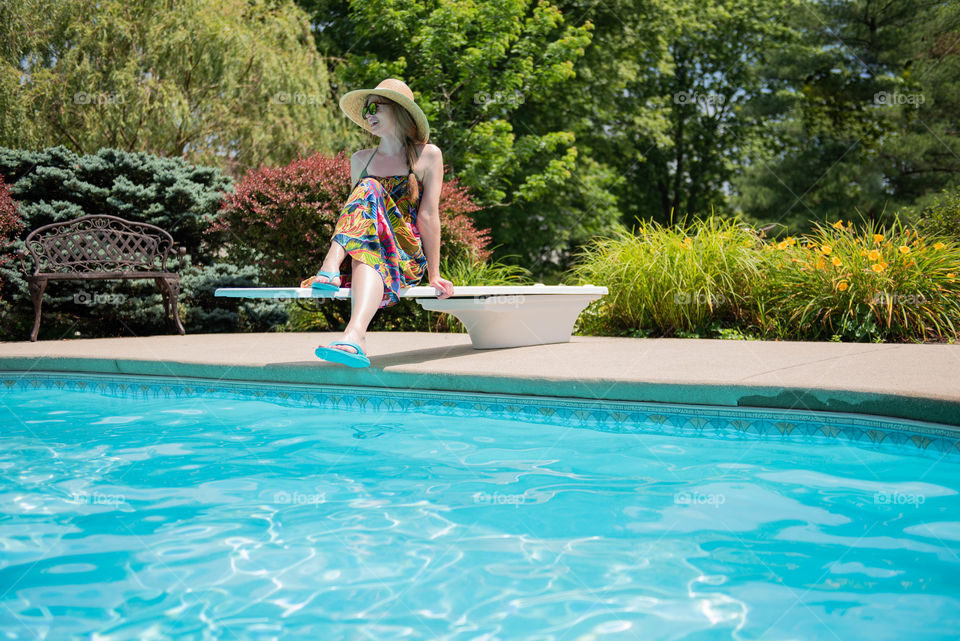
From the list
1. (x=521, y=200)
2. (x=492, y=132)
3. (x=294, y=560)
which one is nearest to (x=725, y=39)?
(x=521, y=200)

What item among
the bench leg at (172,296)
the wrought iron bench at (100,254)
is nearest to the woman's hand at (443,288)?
the wrought iron bench at (100,254)

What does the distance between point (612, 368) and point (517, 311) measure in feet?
4.11

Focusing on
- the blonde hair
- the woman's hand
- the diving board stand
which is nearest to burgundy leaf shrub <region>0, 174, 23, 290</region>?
the diving board stand

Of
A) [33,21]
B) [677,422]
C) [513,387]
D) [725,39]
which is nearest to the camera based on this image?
[677,422]

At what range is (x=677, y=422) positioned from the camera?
3.42m

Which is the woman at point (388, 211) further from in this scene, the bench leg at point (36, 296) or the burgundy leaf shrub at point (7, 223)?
the burgundy leaf shrub at point (7, 223)

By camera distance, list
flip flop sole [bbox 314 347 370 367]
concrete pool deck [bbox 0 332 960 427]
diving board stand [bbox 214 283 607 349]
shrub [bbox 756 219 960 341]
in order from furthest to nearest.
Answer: shrub [bbox 756 219 960 341], diving board stand [bbox 214 283 607 349], flip flop sole [bbox 314 347 370 367], concrete pool deck [bbox 0 332 960 427]

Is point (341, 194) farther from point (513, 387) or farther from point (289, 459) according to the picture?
point (289, 459)

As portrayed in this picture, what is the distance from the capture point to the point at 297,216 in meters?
7.08

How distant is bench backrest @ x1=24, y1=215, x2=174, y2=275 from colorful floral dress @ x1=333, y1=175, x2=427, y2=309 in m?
3.59

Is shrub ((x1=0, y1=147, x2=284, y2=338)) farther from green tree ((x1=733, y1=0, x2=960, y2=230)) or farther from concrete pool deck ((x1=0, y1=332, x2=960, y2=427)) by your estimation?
green tree ((x1=733, y1=0, x2=960, y2=230))

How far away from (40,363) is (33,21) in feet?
22.2

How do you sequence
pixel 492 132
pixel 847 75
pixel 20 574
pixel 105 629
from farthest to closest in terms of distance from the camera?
pixel 847 75 → pixel 492 132 → pixel 20 574 → pixel 105 629

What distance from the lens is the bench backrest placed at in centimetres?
668
